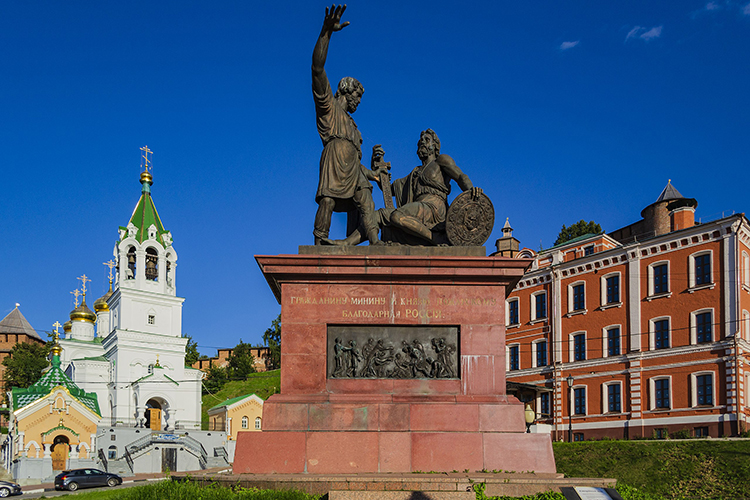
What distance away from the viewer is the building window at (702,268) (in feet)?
141

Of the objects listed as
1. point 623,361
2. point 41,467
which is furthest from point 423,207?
point 41,467

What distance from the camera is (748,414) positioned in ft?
132

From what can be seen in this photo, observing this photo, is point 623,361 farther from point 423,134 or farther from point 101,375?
point 101,375

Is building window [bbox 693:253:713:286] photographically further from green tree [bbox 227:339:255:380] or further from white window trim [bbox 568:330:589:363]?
green tree [bbox 227:339:255:380]

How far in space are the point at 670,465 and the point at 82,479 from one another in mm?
29898

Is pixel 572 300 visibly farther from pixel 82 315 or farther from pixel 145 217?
pixel 82 315

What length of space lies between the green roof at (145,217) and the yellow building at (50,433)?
2006cm

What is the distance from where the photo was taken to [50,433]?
172 ft

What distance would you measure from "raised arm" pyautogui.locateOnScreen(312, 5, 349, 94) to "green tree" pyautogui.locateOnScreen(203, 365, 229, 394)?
300ft

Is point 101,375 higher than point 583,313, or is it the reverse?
point 583,313

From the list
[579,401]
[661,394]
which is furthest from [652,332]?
[579,401]

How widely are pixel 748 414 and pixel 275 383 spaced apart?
68186 millimetres

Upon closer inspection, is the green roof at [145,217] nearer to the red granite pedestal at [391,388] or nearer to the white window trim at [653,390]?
the white window trim at [653,390]

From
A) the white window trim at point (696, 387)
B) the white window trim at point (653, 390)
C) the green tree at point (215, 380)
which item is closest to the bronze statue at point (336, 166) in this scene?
the white window trim at point (696, 387)
